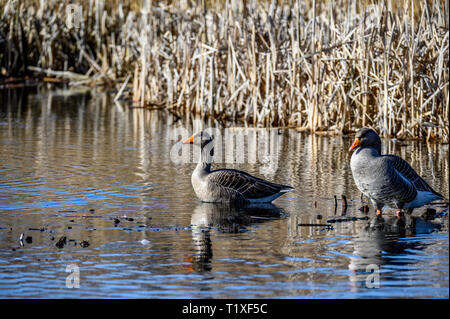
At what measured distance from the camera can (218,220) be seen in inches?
409

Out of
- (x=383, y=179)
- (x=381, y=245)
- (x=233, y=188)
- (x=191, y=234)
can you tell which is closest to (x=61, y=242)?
(x=191, y=234)

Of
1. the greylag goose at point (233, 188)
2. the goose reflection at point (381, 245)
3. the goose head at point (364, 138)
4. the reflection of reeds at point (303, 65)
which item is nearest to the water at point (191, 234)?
the goose reflection at point (381, 245)

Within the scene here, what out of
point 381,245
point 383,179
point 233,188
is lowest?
point 381,245

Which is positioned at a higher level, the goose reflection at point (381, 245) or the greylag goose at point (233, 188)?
the greylag goose at point (233, 188)

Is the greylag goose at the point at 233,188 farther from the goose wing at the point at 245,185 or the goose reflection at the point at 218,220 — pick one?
the goose reflection at the point at 218,220

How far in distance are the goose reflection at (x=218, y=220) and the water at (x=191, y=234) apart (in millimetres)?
22

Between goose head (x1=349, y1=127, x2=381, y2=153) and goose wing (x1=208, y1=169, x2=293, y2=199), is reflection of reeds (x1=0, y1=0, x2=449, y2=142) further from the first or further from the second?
goose wing (x1=208, y1=169, x2=293, y2=199)

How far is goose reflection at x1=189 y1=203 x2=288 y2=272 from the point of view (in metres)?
8.70

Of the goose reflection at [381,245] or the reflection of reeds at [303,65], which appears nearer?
the goose reflection at [381,245]

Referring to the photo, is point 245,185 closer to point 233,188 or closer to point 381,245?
point 233,188

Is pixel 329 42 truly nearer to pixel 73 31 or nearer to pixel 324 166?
pixel 324 166

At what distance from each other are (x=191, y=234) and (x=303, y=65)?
952 cm

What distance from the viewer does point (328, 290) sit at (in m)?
7.34

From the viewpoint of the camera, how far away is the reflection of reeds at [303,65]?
16734 millimetres
